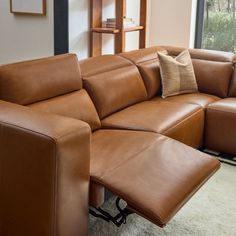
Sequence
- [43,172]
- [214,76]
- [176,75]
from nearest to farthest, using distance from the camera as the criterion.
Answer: [43,172] → [176,75] → [214,76]

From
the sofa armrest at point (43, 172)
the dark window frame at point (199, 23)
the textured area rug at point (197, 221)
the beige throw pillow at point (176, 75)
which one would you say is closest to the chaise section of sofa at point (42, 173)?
the sofa armrest at point (43, 172)

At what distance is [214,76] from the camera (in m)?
3.33

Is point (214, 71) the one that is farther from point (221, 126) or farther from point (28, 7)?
point (28, 7)

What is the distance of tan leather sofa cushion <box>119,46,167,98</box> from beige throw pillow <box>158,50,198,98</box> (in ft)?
0.19

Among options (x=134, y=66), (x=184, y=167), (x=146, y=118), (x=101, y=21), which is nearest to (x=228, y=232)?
(x=184, y=167)

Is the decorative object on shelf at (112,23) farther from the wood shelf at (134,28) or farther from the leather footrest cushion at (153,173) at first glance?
the leather footrest cushion at (153,173)

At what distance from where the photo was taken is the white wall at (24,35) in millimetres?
3500

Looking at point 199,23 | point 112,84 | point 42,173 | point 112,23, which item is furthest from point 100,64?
point 199,23

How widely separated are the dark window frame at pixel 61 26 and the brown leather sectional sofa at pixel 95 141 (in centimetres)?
59

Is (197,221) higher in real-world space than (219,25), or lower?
lower

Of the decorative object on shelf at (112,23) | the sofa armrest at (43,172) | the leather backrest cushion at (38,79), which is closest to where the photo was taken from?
the sofa armrest at (43,172)

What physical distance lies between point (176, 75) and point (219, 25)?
1.38 m

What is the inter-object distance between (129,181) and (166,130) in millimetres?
792

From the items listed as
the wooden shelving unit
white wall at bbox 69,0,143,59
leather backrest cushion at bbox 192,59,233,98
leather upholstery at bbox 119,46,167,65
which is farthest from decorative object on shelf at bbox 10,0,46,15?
leather backrest cushion at bbox 192,59,233,98
